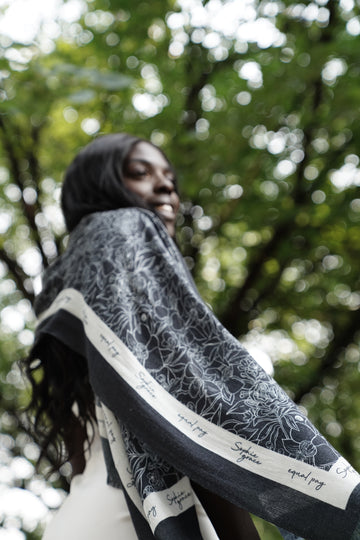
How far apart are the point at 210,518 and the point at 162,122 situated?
3.19 m

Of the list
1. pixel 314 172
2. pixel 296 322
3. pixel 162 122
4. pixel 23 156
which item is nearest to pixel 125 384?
pixel 162 122

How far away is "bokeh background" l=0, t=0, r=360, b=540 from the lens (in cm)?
323

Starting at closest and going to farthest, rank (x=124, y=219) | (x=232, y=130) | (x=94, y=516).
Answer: (x=94, y=516) → (x=124, y=219) → (x=232, y=130)

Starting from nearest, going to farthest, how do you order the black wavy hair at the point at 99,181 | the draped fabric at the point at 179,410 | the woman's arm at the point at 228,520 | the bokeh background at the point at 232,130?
the draped fabric at the point at 179,410, the woman's arm at the point at 228,520, the black wavy hair at the point at 99,181, the bokeh background at the point at 232,130

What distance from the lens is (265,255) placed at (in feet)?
14.6

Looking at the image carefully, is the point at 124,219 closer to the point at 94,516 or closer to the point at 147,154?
the point at 147,154

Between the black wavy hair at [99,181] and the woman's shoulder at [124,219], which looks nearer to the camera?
the woman's shoulder at [124,219]

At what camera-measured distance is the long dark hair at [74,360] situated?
5.07 feet

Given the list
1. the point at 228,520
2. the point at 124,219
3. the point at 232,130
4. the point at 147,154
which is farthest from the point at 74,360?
the point at 232,130

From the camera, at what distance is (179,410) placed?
1.12 metres

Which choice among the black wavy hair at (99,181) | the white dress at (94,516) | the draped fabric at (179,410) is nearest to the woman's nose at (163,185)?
the black wavy hair at (99,181)

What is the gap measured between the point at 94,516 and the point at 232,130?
Result: 2.80m

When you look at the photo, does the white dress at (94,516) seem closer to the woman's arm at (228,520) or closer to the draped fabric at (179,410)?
the draped fabric at (179,410)

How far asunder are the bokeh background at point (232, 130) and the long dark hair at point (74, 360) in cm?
86
